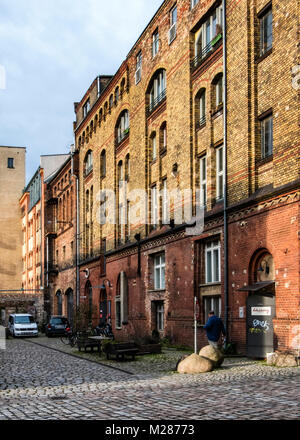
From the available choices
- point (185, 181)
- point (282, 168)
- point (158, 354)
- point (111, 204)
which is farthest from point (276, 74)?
point (111, 204)

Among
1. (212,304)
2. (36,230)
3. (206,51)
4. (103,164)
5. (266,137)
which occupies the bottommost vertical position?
(212,304)

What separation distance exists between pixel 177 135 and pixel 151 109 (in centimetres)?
456

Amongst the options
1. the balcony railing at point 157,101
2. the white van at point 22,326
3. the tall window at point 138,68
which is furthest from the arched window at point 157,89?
the white van at point 22,326

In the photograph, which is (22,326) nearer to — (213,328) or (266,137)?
(213,328)

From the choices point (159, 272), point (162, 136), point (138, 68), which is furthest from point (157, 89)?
point (159, 272)

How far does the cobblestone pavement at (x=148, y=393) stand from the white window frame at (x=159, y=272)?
411 inches

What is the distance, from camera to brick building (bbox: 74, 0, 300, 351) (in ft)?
62.4

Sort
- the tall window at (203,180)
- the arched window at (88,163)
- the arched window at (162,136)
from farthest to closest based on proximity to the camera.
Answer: the arched window at (88,163)
the arched window at (162,136)
the tall window at (203,180)

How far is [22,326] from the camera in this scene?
136 feet

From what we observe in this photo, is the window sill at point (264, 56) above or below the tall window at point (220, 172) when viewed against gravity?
above

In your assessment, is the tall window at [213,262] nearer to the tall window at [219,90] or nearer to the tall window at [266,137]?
the tall window at [266,137]

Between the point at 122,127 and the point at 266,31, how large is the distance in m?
17.5

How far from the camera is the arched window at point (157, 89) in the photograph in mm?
30641
